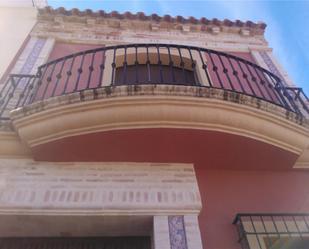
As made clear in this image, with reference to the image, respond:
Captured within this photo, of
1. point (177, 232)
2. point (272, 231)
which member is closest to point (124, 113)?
point (177, 232)

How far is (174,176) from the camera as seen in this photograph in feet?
9.91

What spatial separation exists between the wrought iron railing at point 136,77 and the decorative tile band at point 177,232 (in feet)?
4.46

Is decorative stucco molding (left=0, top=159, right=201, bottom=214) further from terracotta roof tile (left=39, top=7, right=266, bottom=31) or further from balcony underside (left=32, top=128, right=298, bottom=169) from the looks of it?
terracotta roof tile (left=39, top=7, right=266, bottom=31)

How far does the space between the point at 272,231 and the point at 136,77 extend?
2.52 meters

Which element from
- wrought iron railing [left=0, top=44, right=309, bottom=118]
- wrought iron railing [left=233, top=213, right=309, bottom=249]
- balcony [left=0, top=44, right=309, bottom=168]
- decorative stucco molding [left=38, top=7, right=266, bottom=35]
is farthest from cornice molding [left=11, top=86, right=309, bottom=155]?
decorative stucco molding [left=38, top=7, right=266, bottom=35]

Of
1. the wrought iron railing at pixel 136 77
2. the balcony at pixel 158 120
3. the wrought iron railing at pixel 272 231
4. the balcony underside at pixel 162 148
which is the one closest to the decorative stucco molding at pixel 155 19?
the wrought iron railing at pixel 136 77

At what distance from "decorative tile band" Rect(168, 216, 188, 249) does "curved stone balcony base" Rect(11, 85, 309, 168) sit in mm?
795

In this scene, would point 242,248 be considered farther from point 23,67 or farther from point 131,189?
point 23,67

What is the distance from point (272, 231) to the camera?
2762 mm

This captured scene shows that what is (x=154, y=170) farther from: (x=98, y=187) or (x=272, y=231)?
(x=272, y=231)

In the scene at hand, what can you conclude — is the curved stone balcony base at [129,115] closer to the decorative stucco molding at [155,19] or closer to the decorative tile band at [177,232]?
the decorative tile band at [177,232]

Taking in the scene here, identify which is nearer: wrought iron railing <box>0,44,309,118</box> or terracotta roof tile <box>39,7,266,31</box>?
wrought iron railing <box>0,44,309,118</box>

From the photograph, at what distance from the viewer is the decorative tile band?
2461 millimetres

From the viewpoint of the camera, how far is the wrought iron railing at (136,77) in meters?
3.76
